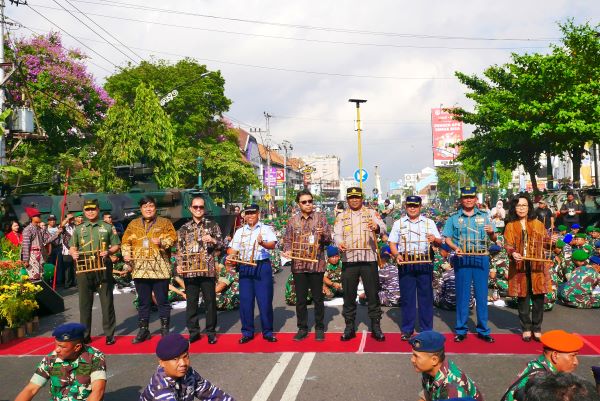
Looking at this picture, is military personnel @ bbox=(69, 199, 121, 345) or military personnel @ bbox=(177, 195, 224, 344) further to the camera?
military personnel @ bbox=(69, 199, 121, 345)

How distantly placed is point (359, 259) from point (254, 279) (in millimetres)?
1469

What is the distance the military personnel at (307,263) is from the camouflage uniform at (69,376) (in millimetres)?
3629

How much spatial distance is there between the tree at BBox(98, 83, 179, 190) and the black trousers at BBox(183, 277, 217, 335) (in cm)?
2357

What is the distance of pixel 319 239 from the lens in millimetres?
7402

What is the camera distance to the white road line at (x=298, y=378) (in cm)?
537

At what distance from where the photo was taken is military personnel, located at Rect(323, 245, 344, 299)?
10.3m

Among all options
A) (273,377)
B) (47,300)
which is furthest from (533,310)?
(47,300)

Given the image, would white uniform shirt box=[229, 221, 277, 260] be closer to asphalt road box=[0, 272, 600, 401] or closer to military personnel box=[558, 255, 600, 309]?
asphalt road box=[0, 272, 600, 401]

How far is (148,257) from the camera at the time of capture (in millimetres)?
7598

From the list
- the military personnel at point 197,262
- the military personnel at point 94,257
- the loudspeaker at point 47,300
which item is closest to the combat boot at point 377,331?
the military personnel at point 197,262

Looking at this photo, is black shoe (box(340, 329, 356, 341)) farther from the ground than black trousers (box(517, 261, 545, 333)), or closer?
closer

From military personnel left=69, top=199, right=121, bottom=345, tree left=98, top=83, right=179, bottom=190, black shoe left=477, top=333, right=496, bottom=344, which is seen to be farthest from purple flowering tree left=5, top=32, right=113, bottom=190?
black shoe left=477, top=333, right=496, bottom=344

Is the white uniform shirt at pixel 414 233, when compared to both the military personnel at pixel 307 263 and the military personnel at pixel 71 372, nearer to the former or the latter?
the military personnel at pixel 307 263

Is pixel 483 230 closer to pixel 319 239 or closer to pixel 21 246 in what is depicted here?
pixel 319 239
